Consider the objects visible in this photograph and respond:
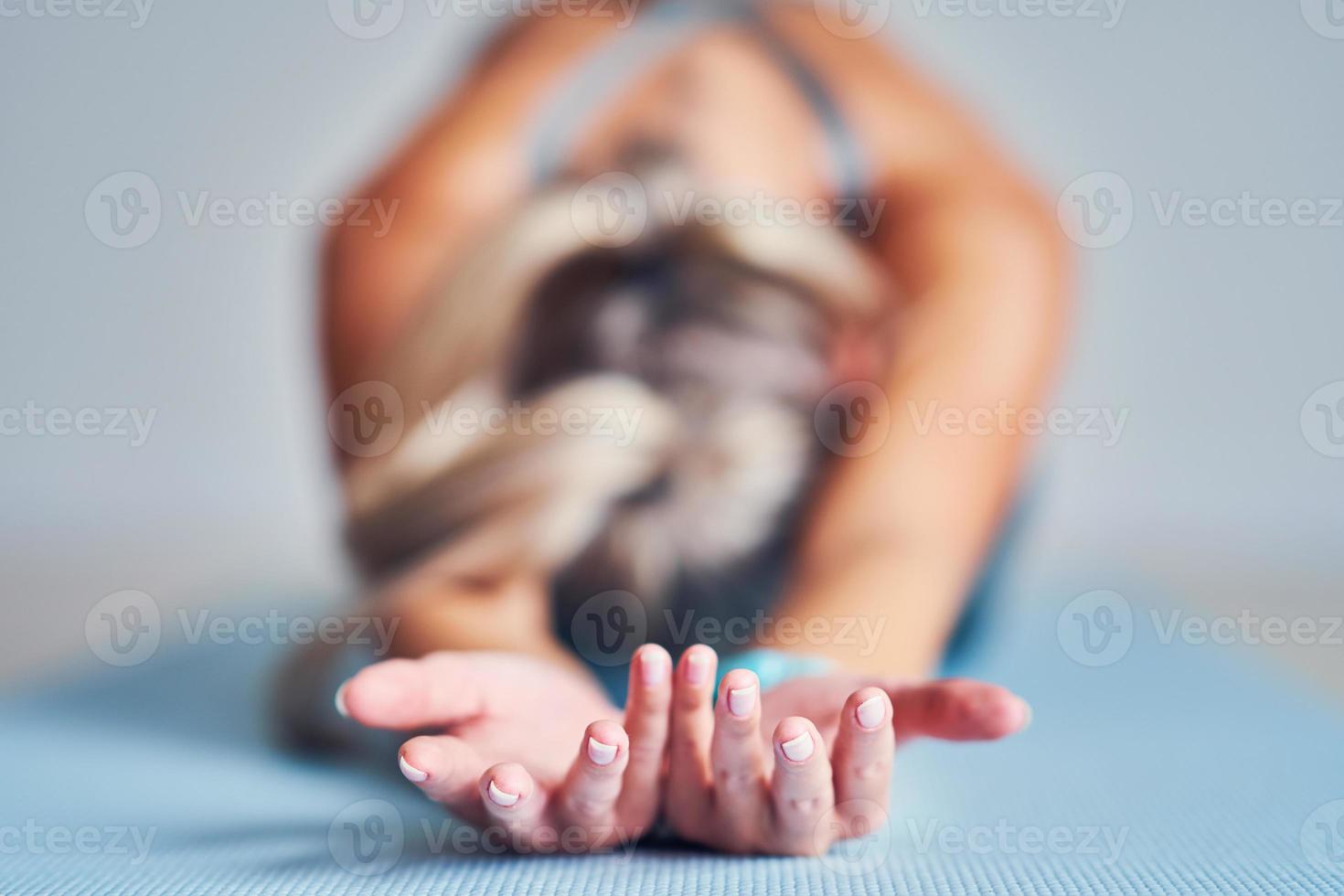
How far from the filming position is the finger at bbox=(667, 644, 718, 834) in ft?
2.22

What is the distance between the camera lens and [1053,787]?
95 cm

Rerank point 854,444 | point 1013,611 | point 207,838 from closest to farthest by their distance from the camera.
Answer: point 207,838 → point 854,444 → point 1013,611

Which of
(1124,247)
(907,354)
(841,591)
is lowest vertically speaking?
(841,591)

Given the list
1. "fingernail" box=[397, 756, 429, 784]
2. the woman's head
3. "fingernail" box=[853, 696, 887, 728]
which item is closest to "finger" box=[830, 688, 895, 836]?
"fingernail" box=[853, 696, 887, 728]

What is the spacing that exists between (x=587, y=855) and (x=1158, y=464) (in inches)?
67.6

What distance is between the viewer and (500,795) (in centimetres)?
65

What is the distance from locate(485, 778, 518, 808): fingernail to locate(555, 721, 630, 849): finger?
4 cm

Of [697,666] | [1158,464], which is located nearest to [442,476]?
[697,666]

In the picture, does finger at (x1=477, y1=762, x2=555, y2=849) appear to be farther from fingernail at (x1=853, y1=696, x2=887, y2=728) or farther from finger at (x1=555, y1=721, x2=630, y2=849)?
fingernail at (x1=853, y1=696, x2=887, y2=728)

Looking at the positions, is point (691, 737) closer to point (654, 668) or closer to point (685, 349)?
point (654, 668)

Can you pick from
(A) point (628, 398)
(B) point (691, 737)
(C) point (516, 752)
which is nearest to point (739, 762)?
(B) point (691, 737)

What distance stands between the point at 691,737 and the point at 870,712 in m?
0.10

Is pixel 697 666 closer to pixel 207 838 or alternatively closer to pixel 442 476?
pixel 207 838

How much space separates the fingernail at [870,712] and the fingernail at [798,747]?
31 mm
